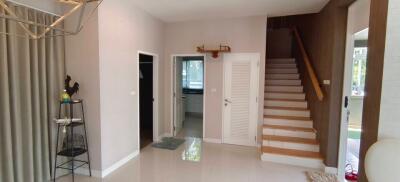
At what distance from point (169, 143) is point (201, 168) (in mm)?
1366

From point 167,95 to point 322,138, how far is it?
10.6ft

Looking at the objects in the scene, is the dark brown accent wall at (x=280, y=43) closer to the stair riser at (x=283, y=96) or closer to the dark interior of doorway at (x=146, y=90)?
the stair riser at (x=283, y=96)

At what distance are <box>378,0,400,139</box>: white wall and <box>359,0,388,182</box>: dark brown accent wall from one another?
44 millimetres

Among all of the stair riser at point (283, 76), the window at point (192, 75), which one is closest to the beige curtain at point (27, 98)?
the stair riser at point (283, 76)

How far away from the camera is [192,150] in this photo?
4.21 meters

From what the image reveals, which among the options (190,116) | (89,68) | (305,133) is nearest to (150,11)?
(89,68)

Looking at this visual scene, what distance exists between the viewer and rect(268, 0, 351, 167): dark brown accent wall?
3092 mm

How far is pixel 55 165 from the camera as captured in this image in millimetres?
2893

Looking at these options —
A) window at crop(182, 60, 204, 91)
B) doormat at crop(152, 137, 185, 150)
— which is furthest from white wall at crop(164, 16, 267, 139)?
window at crop(182, 60, 204, 91)

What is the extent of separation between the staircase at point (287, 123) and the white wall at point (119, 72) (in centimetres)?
245

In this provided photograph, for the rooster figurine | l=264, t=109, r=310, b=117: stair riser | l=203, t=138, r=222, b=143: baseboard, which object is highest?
the rooster figurine

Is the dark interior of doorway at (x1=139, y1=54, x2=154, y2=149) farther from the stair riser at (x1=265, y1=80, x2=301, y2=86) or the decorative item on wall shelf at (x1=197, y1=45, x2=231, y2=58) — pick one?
the stair riser at (x1=265, y1=80, x2=301, y2=86)

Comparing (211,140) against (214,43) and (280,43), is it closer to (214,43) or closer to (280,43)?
(214,43)

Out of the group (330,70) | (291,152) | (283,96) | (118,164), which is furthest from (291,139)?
(118,164)
